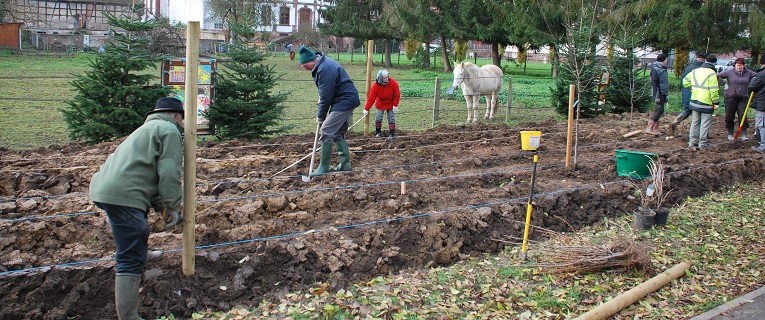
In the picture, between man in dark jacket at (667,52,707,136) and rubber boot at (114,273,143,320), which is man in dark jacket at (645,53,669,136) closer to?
man in dark jacket at (667,52,707,136)

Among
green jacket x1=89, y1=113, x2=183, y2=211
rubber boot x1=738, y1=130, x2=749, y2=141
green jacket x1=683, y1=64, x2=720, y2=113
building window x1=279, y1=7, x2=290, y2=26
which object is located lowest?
rubber boot x1=738, y1=130, x2=749, y2=141

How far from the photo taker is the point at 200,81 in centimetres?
1192

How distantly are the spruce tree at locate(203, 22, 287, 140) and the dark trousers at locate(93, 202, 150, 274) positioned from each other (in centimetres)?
741

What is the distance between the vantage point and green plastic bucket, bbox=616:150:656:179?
940 centimetres

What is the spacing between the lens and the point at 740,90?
13.4 meters

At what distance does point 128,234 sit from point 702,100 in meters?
10.7

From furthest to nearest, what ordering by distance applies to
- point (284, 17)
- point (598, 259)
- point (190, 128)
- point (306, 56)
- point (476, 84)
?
1. point (284, 17)
2. point (476, 84)
3. point (306, 56)
4. point (598, 259)
5. point (190, 128)

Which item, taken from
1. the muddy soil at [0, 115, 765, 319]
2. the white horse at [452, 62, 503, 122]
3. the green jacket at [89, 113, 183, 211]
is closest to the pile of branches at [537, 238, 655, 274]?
the muddy soil at [0, 115, 765, 319]

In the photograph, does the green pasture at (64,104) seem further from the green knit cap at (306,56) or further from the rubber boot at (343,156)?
the green knit cap at (306,56)

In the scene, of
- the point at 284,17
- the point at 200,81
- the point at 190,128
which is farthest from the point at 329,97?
the point at 284,17

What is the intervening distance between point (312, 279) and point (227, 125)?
23.1ft

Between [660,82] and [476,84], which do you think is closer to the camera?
[660,82]

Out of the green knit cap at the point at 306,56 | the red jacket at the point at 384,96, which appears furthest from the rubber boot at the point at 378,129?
the green knit cap at the point at 306,56

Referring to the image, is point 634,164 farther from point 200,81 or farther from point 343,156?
point 200,81
